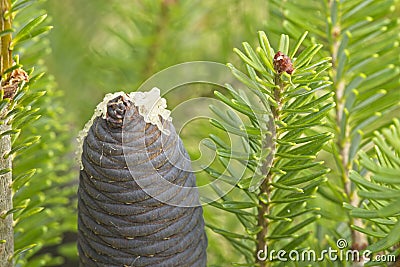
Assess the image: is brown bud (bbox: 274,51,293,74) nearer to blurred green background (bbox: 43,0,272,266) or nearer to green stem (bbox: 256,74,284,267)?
green stem (bbox: 256,74,284,267)

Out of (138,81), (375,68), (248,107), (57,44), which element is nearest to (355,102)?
(375,68)

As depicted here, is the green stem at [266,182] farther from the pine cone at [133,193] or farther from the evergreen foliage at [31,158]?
the evergreen foliage at [31,158]

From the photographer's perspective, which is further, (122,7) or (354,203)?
(122,7)

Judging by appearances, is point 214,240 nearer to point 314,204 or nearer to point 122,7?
point 314,204

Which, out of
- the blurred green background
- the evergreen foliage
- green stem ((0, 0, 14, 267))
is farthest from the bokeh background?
green stem ((0, 0, 14, 267))

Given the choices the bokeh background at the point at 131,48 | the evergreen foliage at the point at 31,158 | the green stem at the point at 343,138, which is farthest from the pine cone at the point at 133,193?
the bokeh background at the point at 131,48
